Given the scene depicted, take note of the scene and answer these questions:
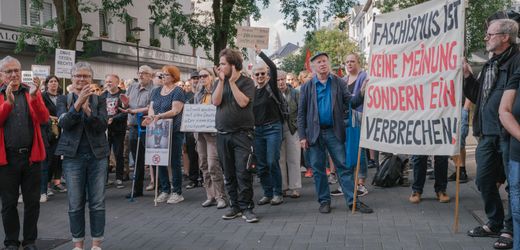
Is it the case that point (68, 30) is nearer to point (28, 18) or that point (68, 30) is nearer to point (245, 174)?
point (28, 18)

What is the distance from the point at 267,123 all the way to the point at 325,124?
103 cm

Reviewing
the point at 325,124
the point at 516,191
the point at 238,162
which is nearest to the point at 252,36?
the point at 325,124

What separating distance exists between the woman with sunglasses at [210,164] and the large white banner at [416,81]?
7.23ft

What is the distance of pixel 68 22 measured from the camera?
56.9 ft

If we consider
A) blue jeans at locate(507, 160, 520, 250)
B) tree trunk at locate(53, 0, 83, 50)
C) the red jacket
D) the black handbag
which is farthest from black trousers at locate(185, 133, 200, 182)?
tree trunk at locate(53, 0, 83, 50)

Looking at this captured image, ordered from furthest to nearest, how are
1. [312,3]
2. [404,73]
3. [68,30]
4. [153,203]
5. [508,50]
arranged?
[312,3] → [68,30] → [153,203] → [404,73] → [508,50]

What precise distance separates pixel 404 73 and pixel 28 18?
2187cm

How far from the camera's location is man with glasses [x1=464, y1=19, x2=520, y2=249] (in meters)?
5.30

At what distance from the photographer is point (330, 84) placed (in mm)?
7277

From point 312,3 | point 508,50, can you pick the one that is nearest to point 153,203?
point 508,50

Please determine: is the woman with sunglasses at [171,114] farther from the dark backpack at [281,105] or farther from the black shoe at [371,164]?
the black shoe at [371,164]

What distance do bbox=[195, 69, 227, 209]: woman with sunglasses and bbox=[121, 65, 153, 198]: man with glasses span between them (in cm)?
108

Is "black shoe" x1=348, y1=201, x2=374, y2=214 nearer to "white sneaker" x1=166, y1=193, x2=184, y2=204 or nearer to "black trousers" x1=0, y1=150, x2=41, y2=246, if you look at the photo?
"white sneaker" x1=166, y1=193, x2=184, y2=204

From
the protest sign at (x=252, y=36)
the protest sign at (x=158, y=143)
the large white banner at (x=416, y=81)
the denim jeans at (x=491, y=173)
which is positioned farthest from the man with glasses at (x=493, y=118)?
the protest sign at (x=252, y=36)
